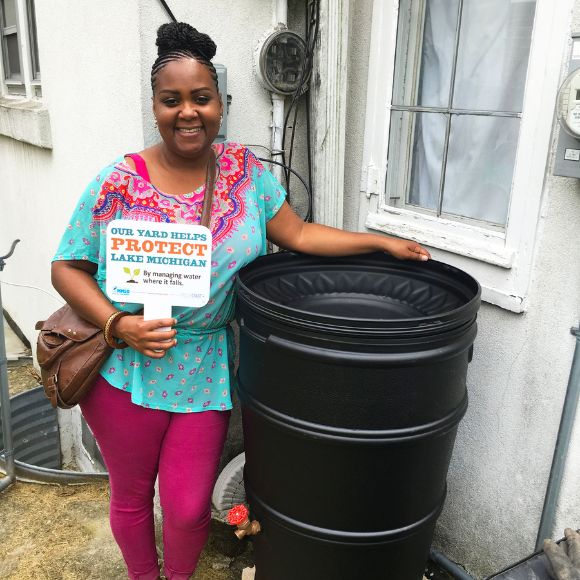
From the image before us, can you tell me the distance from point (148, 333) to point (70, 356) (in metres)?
0.39

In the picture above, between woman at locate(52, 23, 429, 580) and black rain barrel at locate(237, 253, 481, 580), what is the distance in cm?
15

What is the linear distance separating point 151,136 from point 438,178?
110 centimetres

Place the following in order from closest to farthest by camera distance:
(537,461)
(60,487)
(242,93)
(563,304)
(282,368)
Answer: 1. (282,368)
2. (563,304)
3. (537,461)
4. (242,93)
5. (60,487)

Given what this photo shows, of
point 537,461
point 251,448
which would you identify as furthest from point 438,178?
point 251,448

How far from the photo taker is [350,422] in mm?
1520

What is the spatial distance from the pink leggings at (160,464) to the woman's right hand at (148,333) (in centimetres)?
29

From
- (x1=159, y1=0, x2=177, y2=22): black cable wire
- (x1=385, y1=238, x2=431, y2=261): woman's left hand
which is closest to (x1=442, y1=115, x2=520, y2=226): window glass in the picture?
(x1=385, y1=238, x2=431, y2=261): woman's left hand

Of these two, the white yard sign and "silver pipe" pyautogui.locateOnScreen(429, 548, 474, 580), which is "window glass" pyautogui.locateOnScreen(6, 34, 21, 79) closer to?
the white yard sign

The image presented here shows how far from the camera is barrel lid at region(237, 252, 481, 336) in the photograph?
6.14ft

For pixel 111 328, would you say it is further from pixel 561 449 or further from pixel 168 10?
pixel 561 449

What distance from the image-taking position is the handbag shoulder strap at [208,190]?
172 cm

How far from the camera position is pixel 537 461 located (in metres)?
1.92

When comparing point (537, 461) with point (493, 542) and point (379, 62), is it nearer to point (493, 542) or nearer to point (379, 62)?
point (493, 542)

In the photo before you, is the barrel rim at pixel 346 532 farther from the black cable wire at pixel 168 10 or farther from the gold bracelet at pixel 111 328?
the black cable wire at pixel 168 10
